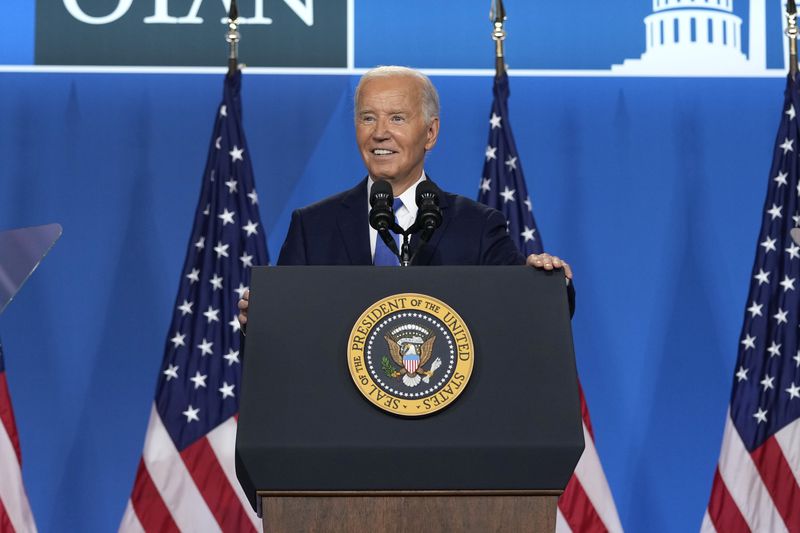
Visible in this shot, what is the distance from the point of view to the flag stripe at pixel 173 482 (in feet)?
13.6

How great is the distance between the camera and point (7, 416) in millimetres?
4215

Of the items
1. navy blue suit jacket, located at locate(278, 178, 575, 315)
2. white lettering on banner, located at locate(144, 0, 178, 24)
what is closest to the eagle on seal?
navy blue suit jacket, located at locate(278, 178, 575, 315)

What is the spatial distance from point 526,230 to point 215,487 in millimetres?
A: 1614

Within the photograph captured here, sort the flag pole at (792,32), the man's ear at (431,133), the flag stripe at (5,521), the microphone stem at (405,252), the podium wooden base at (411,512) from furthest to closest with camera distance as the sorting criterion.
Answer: the flag pole at (792,32), the flag stripe at (5,521), the man's ear at (431,133), the microphone stem at (405,252), the podium wooden base at (411,512)

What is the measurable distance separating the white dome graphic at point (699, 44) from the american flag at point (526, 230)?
78 centimetres

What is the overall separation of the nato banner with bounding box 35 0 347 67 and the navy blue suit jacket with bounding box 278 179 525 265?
8.24ft

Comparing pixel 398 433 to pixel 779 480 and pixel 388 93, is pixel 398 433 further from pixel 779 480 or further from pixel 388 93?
pixel 779 480

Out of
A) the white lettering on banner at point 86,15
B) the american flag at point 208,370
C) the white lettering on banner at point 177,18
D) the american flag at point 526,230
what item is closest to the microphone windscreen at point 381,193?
the american flag at point 208,370

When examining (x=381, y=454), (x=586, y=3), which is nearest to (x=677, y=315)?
(x=586, y=3)

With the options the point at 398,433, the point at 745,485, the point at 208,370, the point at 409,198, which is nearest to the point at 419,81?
the point at 409,198

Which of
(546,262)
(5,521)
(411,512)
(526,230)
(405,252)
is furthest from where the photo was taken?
(526,230)

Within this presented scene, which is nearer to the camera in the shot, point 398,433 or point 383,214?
point 398,433

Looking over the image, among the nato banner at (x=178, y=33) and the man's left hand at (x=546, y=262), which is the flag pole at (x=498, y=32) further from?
the man's left hand at (x=546, y=262)

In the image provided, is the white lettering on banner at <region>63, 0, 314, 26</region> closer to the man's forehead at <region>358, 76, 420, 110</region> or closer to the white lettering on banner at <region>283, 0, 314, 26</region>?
the white lettering on banner at <region>283, 0, 314, 26</region>
